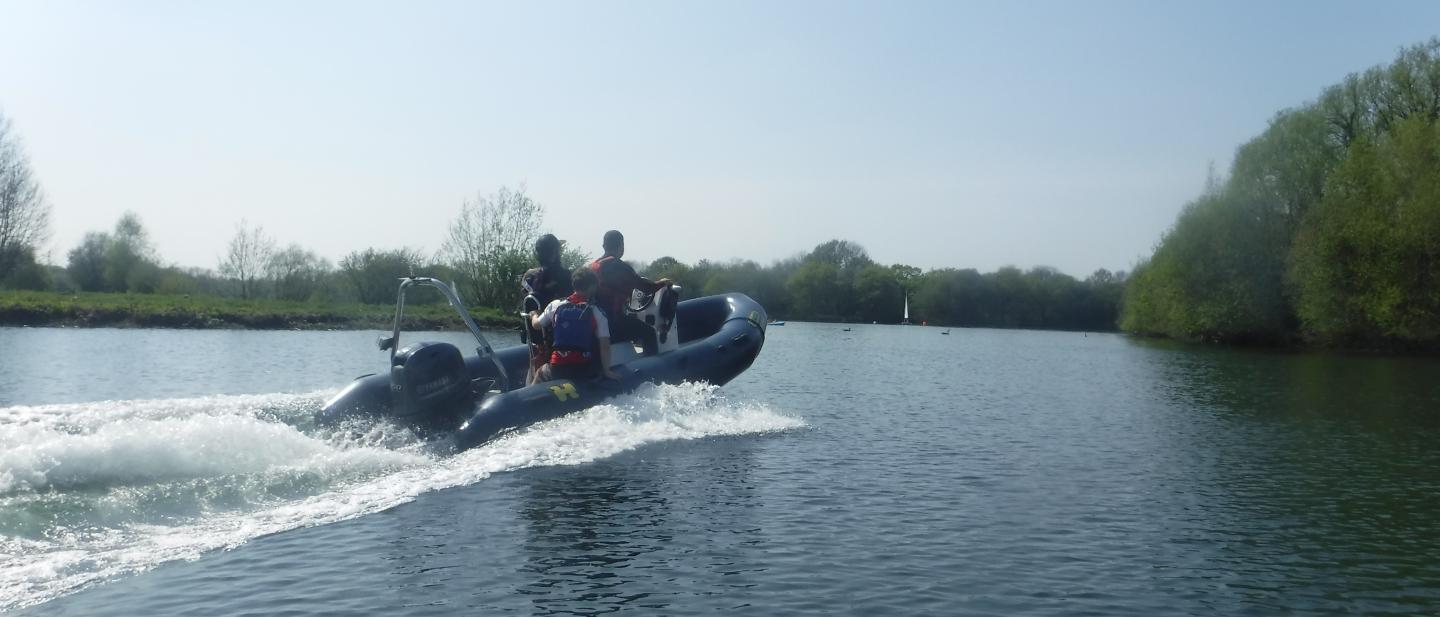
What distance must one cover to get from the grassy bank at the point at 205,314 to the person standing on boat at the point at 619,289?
858 inches

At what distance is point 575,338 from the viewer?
30.8 ft

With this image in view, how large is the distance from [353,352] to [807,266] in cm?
4069

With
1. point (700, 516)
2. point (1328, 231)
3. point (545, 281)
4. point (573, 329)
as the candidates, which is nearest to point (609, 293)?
point (545, 281)

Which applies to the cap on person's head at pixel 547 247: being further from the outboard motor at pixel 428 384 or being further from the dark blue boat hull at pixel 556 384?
the outboard motor at pixel 428 384

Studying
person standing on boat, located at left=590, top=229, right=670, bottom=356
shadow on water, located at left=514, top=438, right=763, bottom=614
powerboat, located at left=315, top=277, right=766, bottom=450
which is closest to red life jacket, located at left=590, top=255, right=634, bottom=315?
person standing on boat, located at left=590, top=229, right=670, bottom=356

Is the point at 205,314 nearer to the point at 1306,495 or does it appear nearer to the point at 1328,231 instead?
the point at 1306,495

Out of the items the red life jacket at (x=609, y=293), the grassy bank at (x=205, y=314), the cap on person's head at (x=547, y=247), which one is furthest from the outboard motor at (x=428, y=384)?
the grassy bank at (x=205, y=314)

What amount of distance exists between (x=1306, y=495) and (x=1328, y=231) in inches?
1170

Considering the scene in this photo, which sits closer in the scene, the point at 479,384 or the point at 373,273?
the point at 479,384

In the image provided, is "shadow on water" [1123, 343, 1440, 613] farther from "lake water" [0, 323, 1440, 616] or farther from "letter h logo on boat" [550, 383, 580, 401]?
"letter h logo on boat" [550, 383, 580, 401]

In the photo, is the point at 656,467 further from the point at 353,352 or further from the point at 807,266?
the point at 807,266

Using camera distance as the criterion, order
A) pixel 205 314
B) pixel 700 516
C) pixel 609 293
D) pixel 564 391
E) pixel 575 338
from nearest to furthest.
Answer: pixel 700 516 → pixel 564 391 → pixel 575 338 → pixel 609 293 → pixel 205 314

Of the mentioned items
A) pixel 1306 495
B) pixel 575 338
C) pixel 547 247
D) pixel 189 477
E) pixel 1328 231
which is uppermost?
pixel 1328 231

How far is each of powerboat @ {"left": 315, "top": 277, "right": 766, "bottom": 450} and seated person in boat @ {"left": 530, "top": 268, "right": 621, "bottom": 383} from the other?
15cm
